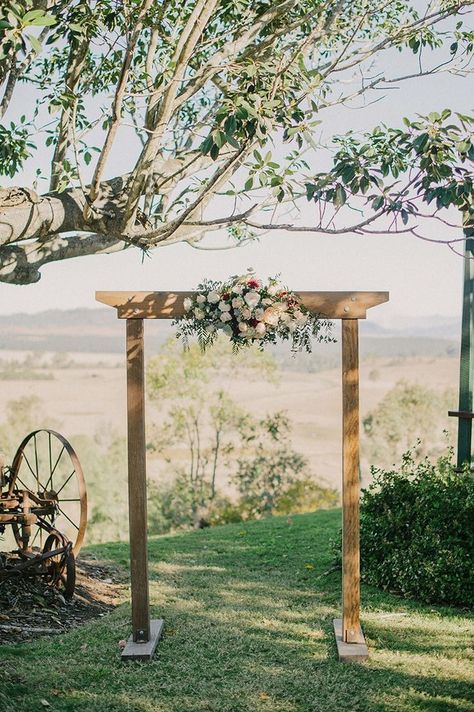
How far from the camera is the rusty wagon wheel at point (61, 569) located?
6.53 metres

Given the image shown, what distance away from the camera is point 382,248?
2539 cm

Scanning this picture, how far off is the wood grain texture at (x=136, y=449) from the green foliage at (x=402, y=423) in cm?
1662

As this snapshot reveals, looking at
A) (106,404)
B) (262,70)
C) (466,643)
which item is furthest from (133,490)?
(106,404)

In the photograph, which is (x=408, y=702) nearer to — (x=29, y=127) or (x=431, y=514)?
(x=431, y=514)

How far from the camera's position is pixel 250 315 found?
493 centimetres

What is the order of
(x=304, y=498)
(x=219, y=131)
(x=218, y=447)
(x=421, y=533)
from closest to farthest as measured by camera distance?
(x=219, y=131) < (x=421, y=533) < (x=304, y=498) < (x=218, y=447)

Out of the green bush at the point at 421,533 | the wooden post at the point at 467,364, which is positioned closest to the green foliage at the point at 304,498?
the wooden post at the point at 467,364

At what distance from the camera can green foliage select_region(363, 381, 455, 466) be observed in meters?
21.4

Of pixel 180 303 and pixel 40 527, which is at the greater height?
pixel 180 303

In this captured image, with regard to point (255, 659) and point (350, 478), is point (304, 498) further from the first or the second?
point (350, 478)

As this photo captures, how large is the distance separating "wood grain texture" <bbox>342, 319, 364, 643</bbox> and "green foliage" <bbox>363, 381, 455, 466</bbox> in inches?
641

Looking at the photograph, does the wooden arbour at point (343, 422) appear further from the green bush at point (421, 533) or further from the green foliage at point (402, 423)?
the green foliage at point (402, 423)

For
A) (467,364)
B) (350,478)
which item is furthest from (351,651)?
(467,364)

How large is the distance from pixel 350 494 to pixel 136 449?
4.75 ft
